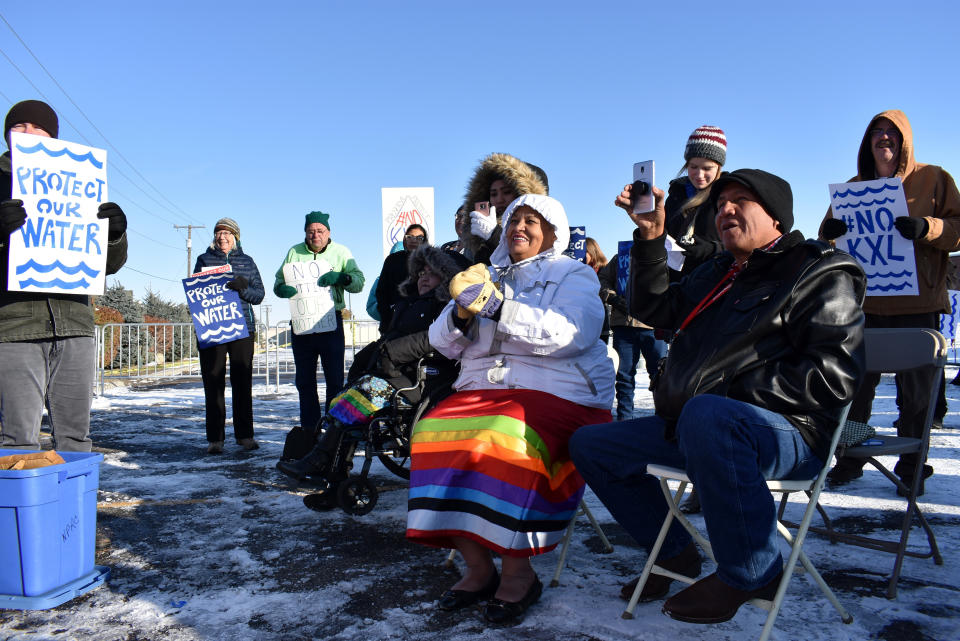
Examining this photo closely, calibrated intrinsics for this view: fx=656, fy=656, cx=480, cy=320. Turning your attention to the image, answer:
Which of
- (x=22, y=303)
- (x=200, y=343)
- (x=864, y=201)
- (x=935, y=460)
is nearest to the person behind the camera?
(x=22, y=303)

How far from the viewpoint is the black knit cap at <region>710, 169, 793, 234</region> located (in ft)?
7.43

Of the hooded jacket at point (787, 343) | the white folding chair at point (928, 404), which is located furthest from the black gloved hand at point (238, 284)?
the white folding chair at point (928, 404)

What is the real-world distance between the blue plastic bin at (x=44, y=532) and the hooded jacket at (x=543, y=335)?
61.0 inches

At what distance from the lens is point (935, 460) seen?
4668 mm

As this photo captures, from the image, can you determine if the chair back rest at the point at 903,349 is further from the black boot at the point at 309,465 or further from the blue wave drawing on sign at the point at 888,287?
the black boot at the point at 309,465

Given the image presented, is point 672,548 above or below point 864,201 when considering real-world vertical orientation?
below

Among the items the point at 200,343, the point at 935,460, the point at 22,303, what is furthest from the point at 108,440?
the point at 935,460

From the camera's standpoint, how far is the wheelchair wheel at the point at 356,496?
3559 mm

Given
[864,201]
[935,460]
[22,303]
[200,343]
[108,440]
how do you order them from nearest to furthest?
[22,303]
[864,201]
[935,460]
[200,343]
[108,440]

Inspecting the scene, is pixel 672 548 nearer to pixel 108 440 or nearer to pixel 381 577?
pixel 381 577

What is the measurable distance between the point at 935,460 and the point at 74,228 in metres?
5.59

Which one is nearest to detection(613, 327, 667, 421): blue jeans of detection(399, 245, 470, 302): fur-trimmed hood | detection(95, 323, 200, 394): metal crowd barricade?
detection(399, 245, 470, 302): fur-trimmed hood

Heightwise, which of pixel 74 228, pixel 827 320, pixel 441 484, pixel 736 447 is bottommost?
pixel 441 484

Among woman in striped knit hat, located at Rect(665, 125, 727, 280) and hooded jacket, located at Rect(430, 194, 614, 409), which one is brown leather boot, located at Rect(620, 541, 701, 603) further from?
woman in striped knit hat, located at Rect(665, 125, 727, 280)
